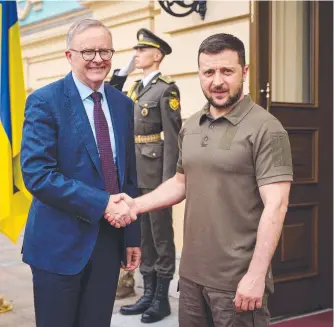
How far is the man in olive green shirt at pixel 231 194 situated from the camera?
2.00 m

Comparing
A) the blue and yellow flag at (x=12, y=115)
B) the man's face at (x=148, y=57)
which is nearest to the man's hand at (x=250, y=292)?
the blue and yellow flag at (x=12, y=115)

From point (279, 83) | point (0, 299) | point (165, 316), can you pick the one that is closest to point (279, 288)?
point (165, 316)

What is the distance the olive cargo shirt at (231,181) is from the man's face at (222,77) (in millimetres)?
50

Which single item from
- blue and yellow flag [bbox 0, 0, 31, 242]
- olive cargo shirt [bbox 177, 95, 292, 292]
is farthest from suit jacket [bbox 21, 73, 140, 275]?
blue and yellow flag [bbox 0, 0, 31, 242]

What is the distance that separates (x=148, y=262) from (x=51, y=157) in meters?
2.20

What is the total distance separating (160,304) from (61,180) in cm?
213

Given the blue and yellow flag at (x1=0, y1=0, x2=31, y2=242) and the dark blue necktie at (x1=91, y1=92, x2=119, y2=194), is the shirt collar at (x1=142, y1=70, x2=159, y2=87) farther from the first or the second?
the dark blue necktie at (x1=91, y1=92, x2=119, y2=194)

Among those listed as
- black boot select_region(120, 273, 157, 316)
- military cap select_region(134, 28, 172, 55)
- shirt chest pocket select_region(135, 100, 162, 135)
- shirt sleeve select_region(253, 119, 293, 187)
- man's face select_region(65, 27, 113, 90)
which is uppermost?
military cap select_region(134, 28, 172, 55)

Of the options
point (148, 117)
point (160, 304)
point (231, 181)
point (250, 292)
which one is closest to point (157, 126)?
point (148, 117)

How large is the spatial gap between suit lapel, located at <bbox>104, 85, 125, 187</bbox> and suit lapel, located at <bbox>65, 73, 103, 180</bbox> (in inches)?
4.5

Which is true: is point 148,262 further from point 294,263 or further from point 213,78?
point 213,78

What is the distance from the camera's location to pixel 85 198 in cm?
215

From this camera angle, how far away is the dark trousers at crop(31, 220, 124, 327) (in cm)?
223

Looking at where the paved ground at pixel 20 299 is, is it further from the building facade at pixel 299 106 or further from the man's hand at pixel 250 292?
the man's hand at pixel 250 292
